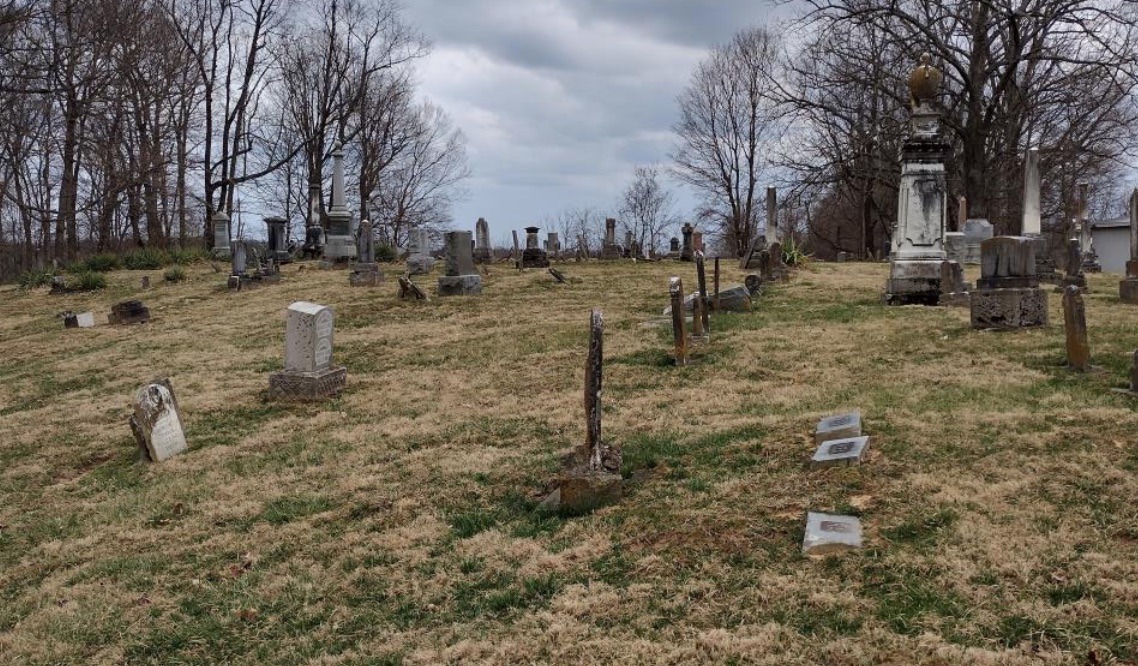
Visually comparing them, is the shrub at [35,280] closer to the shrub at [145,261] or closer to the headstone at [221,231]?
the shrub at [145,261]

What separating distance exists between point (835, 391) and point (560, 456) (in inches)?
108

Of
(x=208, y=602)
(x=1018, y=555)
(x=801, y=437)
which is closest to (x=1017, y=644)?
(x=1018, y=555)

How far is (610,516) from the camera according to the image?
4.56 metres

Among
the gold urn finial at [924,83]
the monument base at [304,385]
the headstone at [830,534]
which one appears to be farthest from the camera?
the gold urn finial at [924,83]

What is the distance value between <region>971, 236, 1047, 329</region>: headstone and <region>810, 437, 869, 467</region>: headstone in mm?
5002

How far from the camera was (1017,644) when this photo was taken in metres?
2.90

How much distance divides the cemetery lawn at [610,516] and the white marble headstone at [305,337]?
0.53 metres

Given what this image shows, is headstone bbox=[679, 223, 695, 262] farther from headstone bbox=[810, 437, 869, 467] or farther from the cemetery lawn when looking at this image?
headstone bbox=[810, 437, 869, 467]

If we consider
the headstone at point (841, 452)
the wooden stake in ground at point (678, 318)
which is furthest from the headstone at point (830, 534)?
the wooden stake in ground at point (678, 318)

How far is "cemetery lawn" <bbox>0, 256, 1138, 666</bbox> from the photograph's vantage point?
129 inches

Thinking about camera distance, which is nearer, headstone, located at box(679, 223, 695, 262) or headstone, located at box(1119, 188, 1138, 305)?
headstone, located at box(1119, 188, 1138, 305)

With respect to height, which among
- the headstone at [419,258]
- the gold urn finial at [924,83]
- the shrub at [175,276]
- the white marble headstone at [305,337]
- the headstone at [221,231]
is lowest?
the white marble headstone at [305,337]

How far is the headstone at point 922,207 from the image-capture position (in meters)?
11.8

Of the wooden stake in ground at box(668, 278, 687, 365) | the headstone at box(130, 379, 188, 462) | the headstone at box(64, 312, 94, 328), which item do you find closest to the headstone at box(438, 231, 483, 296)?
the headstone at box(64, 312, 94, 328)
